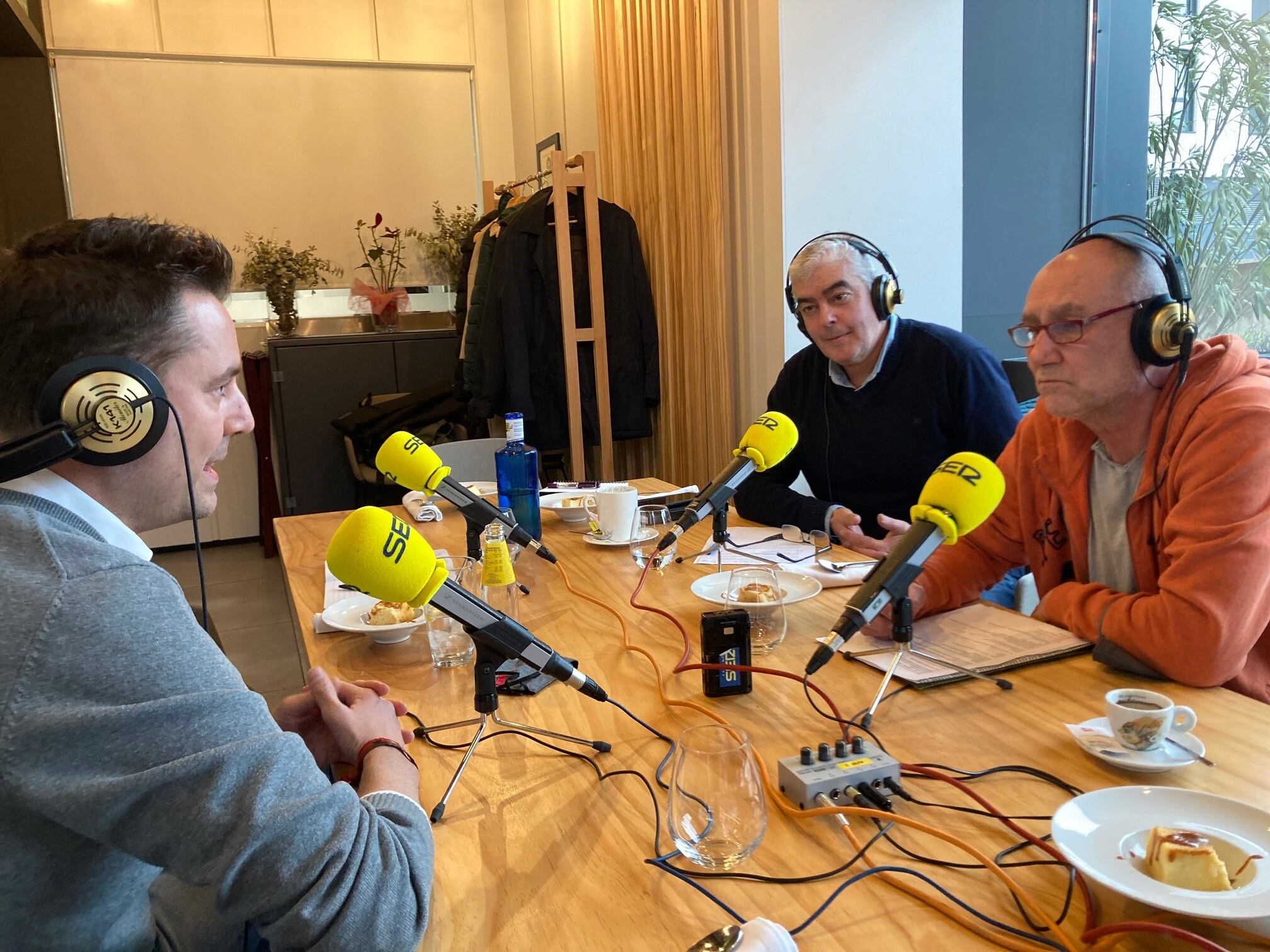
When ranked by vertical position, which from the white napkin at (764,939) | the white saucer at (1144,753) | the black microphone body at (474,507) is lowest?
the white saucer at (1144,753)

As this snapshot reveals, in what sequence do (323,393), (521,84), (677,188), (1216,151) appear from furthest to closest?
(521,84) → (323,393) → (677,188) → (1216,151)

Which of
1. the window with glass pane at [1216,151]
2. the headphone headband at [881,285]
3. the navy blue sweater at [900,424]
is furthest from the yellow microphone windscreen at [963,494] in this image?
the window with glass pane at [1216,151]

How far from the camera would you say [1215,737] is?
3.55ft

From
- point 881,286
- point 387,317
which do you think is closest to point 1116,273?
point 881,286

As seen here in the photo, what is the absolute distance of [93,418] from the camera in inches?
31.9

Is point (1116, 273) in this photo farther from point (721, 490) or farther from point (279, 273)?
point (279, 273)

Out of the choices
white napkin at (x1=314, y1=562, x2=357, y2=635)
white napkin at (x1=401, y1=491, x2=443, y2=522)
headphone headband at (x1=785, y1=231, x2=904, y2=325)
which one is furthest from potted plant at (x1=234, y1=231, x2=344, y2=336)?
white napkin at (x1=314, y1=562, x2=357, y2=635)

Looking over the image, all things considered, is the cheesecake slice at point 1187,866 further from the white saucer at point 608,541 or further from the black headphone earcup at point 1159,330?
the white saucer at point 608,541

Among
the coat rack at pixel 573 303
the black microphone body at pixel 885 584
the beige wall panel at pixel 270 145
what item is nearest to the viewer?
the black microphone body at pixel 885 584

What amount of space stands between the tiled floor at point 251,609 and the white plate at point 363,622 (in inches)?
62.9

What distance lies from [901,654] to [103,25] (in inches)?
218

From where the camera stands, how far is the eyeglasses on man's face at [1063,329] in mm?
1486

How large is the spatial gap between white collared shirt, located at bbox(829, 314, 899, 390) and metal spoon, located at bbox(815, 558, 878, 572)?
758 mm

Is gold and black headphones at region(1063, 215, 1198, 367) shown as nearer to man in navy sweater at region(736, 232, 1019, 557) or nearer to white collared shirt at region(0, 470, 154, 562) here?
man in navy sweater at region(736, 232, 1019, 557)
